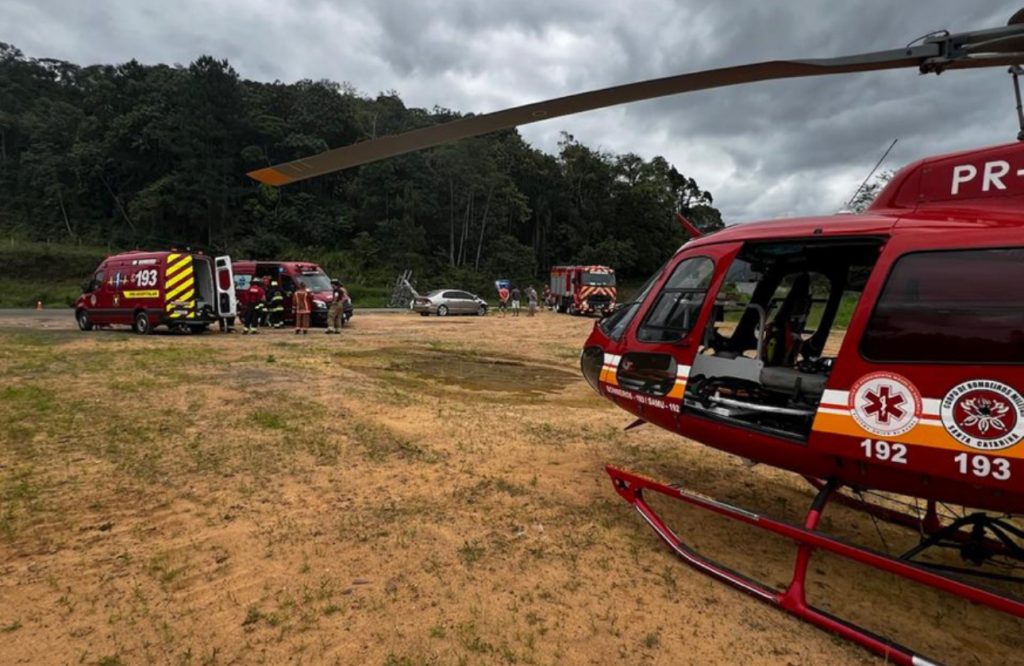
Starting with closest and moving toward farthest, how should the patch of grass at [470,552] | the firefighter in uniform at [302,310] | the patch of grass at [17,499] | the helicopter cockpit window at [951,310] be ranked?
the helicopter cockpit window at [951,310]
the patch of grass at [470,552]
the patch of grass at [17,499]
the firefighter in uniform at [302,310]

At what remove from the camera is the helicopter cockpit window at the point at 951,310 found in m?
2.67

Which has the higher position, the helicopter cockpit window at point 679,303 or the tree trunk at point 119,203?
the tree trunk at point 119,203

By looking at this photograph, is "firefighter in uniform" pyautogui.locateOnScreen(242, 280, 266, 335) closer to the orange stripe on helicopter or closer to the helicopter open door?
the helicopter open door

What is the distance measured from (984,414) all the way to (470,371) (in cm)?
894

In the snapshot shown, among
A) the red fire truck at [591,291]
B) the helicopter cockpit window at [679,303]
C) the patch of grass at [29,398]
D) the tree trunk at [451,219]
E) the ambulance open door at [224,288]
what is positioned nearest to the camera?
the helicopter cockpit window at [679,303]

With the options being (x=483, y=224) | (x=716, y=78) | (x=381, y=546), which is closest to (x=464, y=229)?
(x=483, y=224)

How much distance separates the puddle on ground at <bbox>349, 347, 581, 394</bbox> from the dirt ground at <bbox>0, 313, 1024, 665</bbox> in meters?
2.29

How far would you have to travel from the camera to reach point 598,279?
3022cm

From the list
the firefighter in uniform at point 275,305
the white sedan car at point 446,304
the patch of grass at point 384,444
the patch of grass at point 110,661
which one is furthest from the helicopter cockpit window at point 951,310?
the white sedan car at point 446,304

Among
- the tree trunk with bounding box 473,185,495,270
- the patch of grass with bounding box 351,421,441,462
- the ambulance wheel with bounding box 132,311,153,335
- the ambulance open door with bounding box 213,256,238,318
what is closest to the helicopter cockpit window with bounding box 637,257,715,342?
the patch of grass with bounding box 351,421,441,462

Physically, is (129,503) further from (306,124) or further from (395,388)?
(306,124)

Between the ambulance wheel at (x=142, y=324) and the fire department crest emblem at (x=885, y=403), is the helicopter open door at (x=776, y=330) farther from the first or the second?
the ambulance wheel at (x=142, y=324)

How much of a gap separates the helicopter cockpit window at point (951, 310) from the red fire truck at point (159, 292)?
52.3 ft

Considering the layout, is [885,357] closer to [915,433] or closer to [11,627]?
[915,433]
